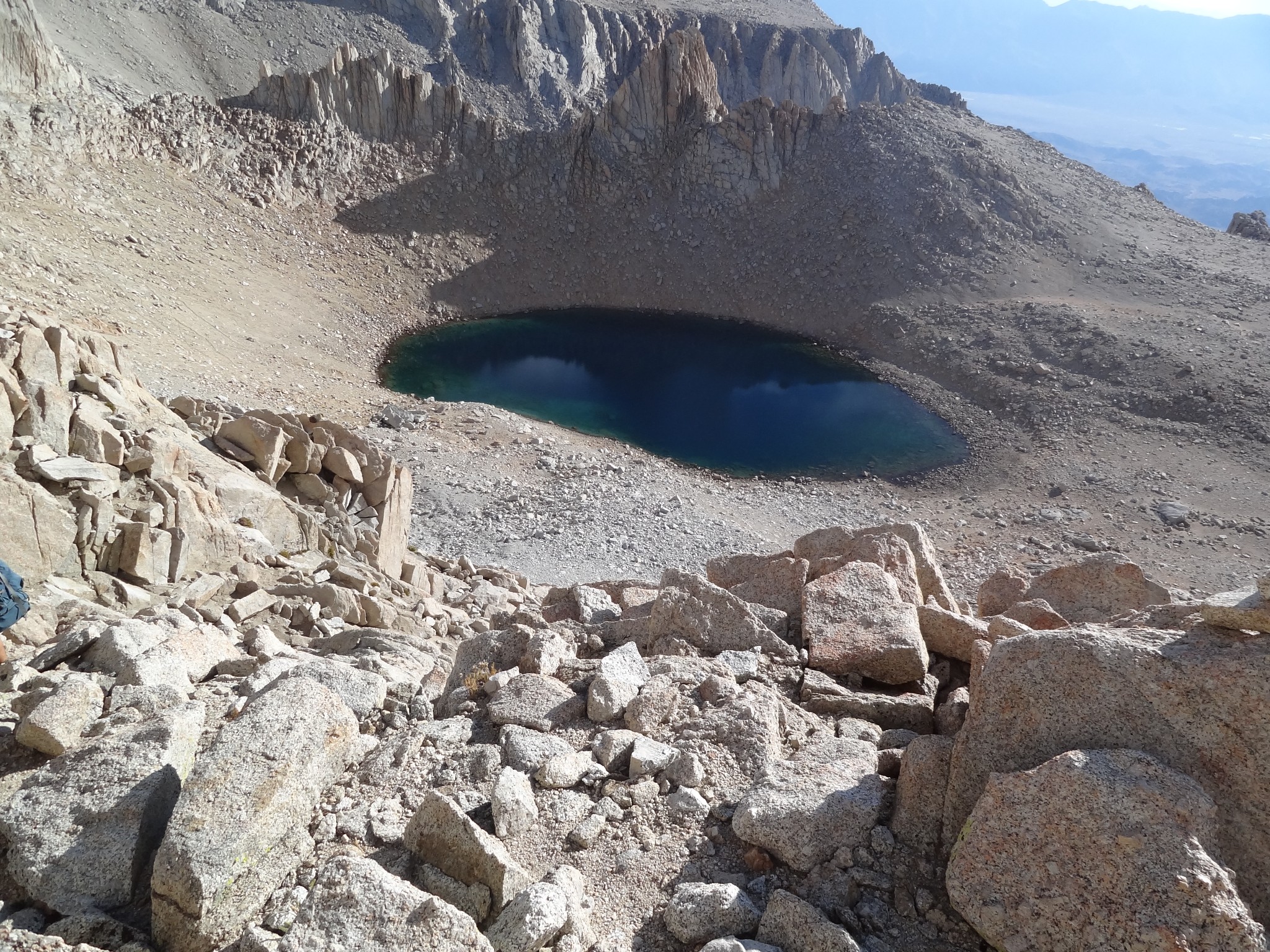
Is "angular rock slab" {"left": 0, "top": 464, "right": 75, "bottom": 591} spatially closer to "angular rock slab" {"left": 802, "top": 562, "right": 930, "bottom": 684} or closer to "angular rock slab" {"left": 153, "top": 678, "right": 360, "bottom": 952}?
"angular rock slab" {"left": 153, "top": 678, "right": 360, "bottom": 952}

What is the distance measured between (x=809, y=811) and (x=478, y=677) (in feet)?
10.2

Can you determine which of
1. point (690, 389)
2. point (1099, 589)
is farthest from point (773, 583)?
point (690, 389)

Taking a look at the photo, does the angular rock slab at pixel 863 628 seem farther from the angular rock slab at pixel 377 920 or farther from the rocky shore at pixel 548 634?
the angular rock slab at pixel 377 920

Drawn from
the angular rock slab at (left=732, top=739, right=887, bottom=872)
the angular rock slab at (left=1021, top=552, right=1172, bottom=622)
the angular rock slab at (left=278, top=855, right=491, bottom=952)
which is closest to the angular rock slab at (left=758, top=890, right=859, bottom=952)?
the angular rock slab at (left=732, top=739, right=887, bottom=872)

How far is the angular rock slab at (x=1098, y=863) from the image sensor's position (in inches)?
148

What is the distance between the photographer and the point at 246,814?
173 inches

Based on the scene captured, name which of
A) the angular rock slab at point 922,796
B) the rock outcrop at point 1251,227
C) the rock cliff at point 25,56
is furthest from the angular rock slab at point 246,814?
the rock outcrop at point 1251,227

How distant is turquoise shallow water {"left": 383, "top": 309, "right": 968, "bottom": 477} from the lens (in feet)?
104

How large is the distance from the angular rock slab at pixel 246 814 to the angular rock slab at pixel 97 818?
0.35 metres

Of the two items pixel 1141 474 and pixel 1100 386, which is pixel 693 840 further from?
pixel 1100 386

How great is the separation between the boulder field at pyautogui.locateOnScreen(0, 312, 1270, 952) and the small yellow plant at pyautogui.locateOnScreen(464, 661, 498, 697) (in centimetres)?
5

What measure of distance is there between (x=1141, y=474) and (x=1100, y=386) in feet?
23.2

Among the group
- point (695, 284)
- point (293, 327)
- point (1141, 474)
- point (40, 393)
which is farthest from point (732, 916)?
point (695, 284)

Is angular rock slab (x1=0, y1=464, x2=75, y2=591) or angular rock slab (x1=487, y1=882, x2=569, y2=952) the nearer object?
angular rock slab (x1=487, y1=882, x2=569, y2=952)
